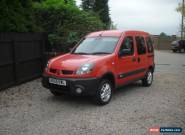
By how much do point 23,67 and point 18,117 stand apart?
4164 millimetres

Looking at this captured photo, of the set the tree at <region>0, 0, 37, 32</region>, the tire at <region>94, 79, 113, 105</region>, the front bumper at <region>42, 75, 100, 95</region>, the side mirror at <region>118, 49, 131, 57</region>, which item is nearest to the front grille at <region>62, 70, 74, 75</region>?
the front bumper at <region>42, 75, 100, 95</region>

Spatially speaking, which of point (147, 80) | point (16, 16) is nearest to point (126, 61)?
point (147, 80)

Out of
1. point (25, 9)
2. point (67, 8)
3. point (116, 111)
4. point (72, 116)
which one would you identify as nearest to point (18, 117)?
point (72, 116)

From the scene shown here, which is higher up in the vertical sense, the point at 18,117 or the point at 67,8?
the point at 67,8

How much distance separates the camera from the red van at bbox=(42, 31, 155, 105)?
22.8 ft

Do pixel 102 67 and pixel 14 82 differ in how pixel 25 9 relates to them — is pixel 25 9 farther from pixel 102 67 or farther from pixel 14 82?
pixel 102 67

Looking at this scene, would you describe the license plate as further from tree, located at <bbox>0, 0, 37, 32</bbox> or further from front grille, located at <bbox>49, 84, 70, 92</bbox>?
tree, located at <bbox>0, 0, 37, 32</bbox>

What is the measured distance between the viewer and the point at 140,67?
9305mm

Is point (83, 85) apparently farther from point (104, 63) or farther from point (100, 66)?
point (104, 63)

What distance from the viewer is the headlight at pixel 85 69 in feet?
22.7

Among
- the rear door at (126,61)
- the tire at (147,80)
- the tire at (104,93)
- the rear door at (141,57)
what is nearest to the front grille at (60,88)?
the tire at (104,93)

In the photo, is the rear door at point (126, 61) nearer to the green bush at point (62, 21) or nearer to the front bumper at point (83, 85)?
the front bumper at point (83, 85)

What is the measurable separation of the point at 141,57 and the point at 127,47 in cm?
104

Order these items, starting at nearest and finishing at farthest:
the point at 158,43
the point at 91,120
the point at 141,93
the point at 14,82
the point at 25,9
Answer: the point at 91,120 < the point at 141,93 < the point at 14,82 < the point at 25,9 < the point at 158,43
